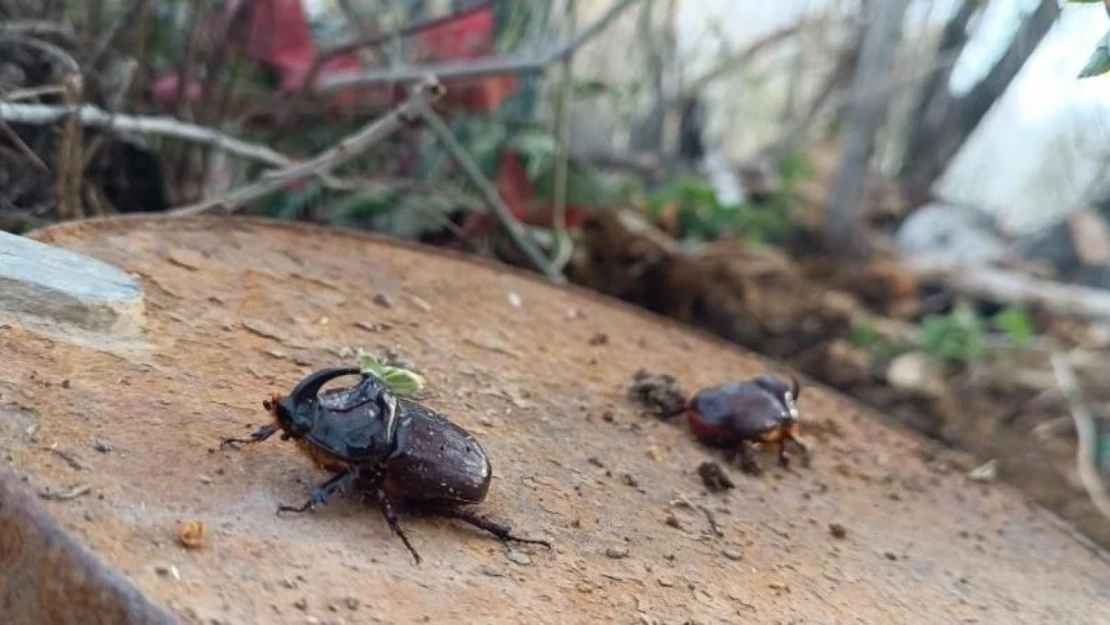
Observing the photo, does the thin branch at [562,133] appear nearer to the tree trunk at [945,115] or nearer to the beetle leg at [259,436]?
the beetle leg at [259,436]

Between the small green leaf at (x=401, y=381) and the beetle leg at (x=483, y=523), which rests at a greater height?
the small green leaf at (x=401, y=381)

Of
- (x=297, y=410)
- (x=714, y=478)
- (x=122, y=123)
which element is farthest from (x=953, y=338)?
(x=297, y=410)

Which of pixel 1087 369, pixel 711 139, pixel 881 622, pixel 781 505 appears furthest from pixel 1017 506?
pixel 711 139

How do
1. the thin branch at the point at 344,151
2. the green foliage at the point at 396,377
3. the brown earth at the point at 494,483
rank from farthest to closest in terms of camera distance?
the thin branch at the point at 344,151 → the green foliage at the point at 396,377 → the brown earth at the point at 494,483

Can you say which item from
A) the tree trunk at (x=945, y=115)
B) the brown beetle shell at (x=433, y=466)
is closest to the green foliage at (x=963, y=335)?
the tree trunk at (x=945, y=115)

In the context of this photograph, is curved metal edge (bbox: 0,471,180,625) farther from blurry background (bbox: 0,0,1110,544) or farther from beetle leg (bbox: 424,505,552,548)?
blurry background (bbox: 0,0,1110,544)

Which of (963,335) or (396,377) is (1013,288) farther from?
(396,377)
